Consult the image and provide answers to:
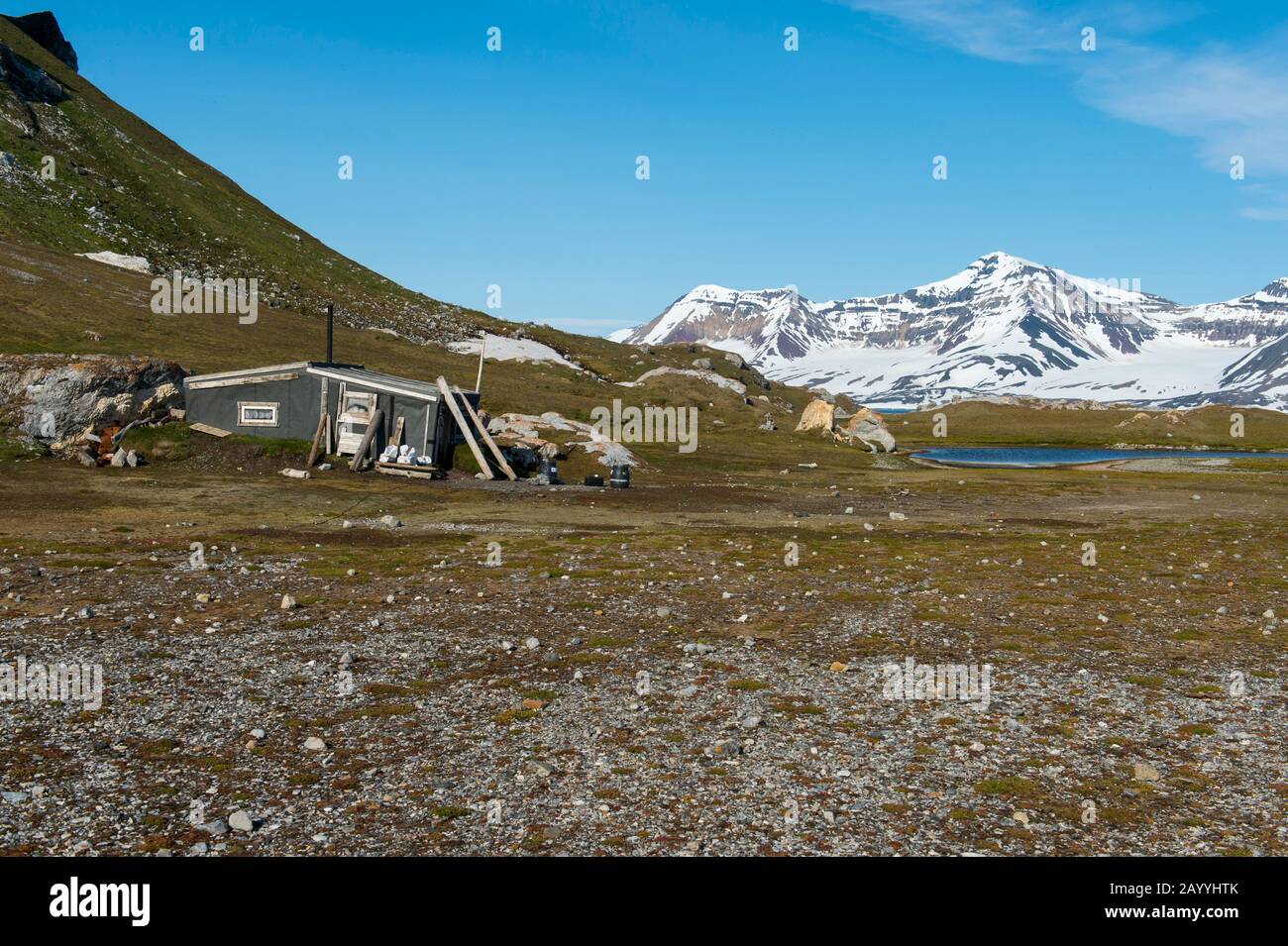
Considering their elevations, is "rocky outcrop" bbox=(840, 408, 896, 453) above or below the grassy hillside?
below

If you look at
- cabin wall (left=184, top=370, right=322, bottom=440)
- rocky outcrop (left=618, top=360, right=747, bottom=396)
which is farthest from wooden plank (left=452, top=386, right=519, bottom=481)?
rocky outcrop (left=618, top=360, right=747, bottom=396)

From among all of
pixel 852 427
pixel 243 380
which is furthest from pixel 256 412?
pixel 852 427

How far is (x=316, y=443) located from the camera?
54.1 m

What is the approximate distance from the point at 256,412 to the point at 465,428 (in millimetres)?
12578

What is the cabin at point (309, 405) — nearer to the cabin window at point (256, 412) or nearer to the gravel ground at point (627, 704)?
the cabin window at point (256, 412)

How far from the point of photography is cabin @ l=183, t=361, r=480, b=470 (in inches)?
2188

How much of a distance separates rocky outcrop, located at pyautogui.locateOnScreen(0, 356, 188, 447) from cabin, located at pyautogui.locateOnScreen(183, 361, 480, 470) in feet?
10.7

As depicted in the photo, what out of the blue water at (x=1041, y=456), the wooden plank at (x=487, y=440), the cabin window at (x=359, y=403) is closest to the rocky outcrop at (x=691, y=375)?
the blue water at (x=1041, y=456)

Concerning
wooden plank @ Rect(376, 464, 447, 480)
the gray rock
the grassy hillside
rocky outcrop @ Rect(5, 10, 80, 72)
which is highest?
rocky outcrop @ Rect(5, 10, 80, 72)

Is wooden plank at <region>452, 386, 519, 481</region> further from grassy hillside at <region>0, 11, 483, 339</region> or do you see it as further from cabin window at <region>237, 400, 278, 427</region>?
grassy hillside at <region>0, 11, 483, 339</region>

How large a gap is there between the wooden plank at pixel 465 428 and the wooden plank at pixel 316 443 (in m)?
7.22

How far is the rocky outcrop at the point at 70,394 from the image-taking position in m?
50.6

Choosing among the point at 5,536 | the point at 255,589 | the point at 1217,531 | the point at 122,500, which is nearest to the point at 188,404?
the point at 122,500
